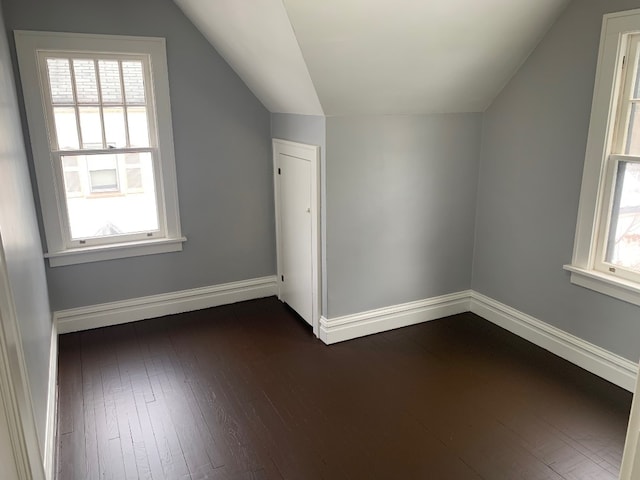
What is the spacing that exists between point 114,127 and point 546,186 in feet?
9.67

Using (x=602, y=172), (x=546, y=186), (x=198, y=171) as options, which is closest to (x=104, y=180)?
(x=198, y=171)

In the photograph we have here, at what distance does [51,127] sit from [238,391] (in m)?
2.12

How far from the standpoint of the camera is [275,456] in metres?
2.32

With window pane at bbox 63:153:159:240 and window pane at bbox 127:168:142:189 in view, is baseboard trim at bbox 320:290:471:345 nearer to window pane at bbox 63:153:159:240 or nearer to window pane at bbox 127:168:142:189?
window pane at bbox 63:153:159:240

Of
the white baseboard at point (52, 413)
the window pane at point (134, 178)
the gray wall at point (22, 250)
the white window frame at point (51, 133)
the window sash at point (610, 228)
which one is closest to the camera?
the gray wall at point (22, 250)

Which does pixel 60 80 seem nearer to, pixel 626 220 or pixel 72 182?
pixel 72 182

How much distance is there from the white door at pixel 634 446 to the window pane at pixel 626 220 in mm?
2368

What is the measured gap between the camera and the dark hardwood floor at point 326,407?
7.45 ft

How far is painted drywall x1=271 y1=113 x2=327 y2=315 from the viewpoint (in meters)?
3.12

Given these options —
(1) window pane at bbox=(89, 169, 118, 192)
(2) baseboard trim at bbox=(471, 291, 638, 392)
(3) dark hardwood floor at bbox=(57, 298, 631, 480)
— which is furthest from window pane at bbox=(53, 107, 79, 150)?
(2) baseboard trim at bbox=(471, 291, 638, 392)

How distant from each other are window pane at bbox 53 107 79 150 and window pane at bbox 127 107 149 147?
1.16ft

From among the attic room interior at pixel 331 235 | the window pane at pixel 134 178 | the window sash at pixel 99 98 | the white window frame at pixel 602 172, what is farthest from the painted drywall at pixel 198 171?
the white window frame at pixel 602 172

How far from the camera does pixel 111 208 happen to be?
3568mm

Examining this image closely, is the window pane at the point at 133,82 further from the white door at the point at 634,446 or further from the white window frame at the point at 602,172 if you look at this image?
the white door at the point at 634,446
